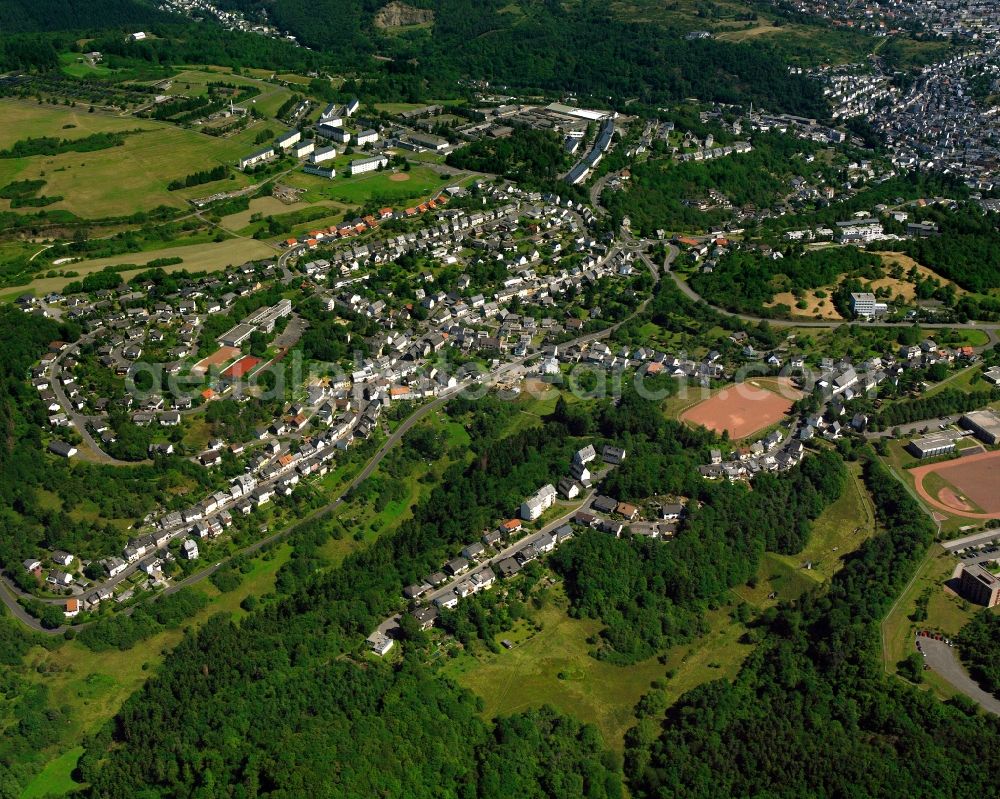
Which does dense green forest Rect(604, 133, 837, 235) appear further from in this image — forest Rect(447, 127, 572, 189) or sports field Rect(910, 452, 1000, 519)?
sports field Rect(910, 452, 1000, 519)

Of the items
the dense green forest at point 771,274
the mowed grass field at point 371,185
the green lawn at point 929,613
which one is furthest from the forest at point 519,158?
the green lawn at point 929,613

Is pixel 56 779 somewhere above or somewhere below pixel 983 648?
below

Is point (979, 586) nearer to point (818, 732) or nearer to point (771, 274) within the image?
point (818, 732)

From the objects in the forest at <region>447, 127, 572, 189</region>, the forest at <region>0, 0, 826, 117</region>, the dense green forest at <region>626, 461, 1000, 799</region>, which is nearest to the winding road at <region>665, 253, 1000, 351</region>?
the forest at <region>447, 127, 572, 189</region>

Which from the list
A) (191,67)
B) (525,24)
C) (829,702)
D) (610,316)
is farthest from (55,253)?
(525,24)

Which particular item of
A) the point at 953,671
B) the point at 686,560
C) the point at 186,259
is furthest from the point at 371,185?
the point at 953,671

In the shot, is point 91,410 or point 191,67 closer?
point 91,410

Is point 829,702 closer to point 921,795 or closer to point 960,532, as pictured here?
point 921,795
